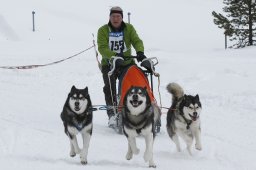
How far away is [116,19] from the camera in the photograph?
6637 millimetres

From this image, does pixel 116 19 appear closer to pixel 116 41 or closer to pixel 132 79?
pixel 116 41

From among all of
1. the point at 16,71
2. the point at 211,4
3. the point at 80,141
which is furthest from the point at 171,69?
the point at 211,4

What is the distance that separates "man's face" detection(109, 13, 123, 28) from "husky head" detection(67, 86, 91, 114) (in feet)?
5.69

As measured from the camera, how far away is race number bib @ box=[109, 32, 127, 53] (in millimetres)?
6770

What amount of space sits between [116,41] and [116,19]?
13.1 inches

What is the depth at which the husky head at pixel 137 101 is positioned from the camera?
5020 mm

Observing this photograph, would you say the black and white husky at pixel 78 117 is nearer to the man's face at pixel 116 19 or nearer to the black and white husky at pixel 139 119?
the black and white husky at pixel 139 119

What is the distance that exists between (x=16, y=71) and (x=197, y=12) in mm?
25411

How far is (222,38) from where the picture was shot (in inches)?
1077

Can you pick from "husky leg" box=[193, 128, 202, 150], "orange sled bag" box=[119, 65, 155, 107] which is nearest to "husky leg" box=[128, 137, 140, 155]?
"orange sled bag" box=[119, 65, 155, 107]

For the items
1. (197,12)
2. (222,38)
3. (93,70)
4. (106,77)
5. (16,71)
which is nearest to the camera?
(106,77)

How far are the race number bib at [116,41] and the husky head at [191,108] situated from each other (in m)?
1.38

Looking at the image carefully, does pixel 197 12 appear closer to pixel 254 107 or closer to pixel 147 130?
pixel 254 107

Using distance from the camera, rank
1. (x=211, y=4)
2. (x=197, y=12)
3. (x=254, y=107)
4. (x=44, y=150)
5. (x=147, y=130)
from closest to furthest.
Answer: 1. (x=147, y=130)
2. (x=44, y=150)
3. (x=254, y=107)
4. (x=197, y=12)
5. (x=211, y=4)
